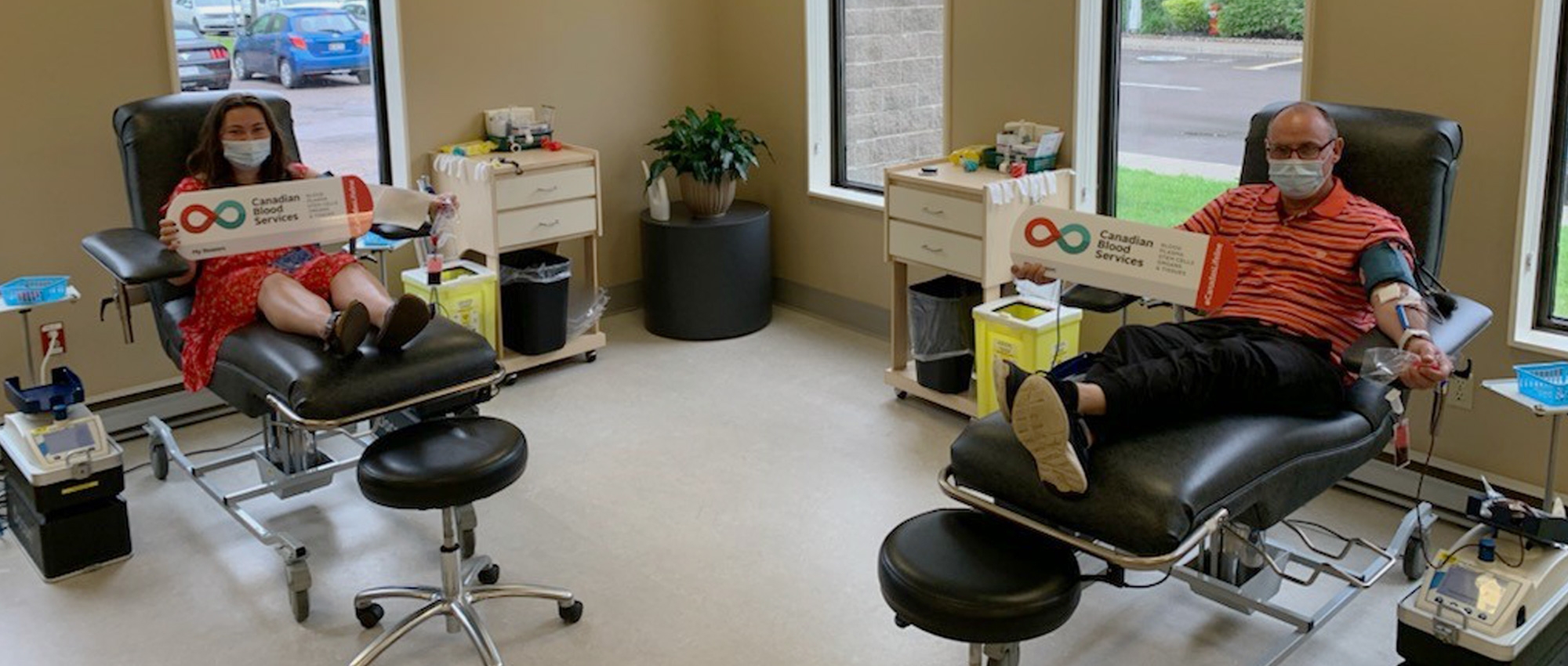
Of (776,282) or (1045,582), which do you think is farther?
(776,282)

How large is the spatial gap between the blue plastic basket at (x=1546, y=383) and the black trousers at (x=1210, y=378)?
1.13 feet

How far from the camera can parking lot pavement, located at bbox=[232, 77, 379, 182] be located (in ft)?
15.6

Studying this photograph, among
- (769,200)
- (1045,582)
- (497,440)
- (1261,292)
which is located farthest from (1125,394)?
(769,200)

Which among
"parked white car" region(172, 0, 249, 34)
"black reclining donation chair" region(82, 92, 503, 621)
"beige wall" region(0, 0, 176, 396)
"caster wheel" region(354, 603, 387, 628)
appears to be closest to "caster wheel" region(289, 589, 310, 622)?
"black reclining donation chair" region(82, 92, 503, 621)

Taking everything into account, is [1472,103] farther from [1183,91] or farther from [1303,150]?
[1183,91]

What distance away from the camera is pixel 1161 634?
3.01m

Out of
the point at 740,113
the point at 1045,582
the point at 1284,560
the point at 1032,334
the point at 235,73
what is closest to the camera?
the point at 1045,582

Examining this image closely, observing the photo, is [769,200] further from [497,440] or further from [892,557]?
[892,557]

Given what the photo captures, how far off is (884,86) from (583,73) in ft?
3.71

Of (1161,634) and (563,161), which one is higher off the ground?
(563,161)

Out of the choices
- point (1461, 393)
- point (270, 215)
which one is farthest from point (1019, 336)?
A: point (270, 215)

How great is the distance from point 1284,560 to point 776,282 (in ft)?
9.43

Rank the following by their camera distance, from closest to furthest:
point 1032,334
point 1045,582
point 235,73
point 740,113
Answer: point 1045,582, point 1032,334, point 235,73, point 740,113

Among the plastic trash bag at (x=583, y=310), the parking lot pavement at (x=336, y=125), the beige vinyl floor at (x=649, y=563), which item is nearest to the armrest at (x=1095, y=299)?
the beige vinyl floor at (x=649, y=563)
